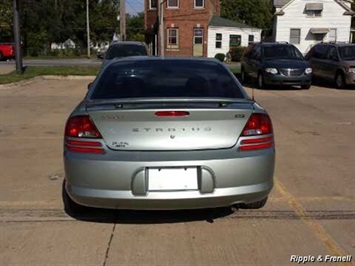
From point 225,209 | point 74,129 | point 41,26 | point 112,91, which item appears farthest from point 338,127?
point 41,26

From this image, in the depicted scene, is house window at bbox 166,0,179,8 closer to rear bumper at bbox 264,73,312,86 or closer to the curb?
the curb

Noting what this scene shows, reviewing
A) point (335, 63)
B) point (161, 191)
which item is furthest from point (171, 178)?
point (335, 63)

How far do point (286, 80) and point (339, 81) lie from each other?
2304mm

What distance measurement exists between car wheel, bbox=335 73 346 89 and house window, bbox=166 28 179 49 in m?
27.7

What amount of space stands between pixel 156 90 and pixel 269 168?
1.31m

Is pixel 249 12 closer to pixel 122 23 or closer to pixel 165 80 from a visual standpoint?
pixel 122 23

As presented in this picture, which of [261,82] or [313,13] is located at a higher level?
[313,13]

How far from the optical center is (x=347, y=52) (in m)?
19.0

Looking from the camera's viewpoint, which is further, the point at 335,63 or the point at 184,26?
the point at 184,26

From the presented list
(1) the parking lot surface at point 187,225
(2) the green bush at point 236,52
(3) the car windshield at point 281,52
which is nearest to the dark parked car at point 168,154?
(1) the parking lot surface at point 187,225

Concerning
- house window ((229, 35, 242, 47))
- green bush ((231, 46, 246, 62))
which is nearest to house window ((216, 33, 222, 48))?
green bush ((231, 46, 246, 62))

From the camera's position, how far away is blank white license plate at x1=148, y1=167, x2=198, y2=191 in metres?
3.98

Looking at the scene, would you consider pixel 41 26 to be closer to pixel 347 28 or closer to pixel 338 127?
pixel 347 28

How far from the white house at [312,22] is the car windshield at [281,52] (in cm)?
2639
